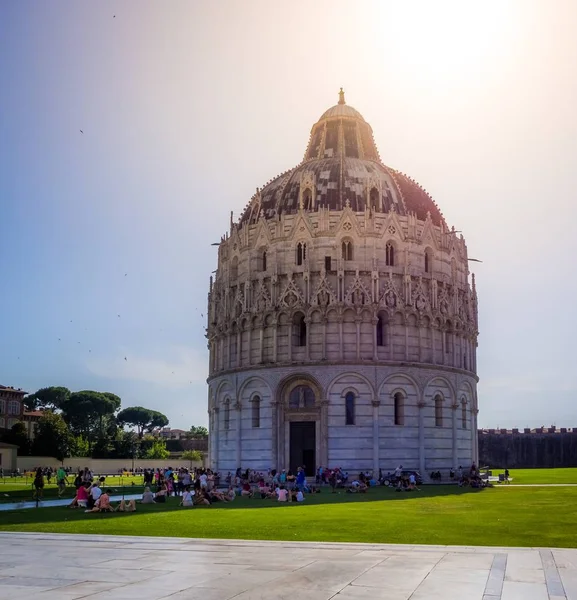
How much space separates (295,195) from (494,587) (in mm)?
56402

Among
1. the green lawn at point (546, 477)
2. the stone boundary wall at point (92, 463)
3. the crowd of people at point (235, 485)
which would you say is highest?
the crowd of people at point (235, 485)

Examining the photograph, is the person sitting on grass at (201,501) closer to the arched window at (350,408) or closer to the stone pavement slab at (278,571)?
the stone pavement slab at (278,571)

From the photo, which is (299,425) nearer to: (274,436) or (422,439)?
(274,436)

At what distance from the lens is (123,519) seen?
29.3 meters

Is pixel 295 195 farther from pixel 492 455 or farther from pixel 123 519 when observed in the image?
pixel 492 455

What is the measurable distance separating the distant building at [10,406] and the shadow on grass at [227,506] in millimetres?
96430

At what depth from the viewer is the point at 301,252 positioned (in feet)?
214

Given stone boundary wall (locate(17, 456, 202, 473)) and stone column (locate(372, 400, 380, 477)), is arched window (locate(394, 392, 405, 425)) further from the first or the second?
stone boundary wall (locate(17, 456, 202, 473))

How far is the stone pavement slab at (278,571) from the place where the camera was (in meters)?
13.9

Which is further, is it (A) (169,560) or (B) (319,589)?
(A) (169,560)

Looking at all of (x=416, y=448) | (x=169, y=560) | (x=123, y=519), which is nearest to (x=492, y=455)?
(x=416, y=448)

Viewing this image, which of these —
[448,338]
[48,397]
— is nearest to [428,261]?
[448,338]

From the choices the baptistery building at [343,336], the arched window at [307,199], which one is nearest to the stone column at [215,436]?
the baptistery building at [343,336]

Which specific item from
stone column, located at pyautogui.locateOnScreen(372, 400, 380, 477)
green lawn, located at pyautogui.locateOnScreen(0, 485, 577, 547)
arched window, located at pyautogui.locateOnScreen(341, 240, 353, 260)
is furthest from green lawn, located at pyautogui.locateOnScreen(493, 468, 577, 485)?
green lawn, located at pyautogui.locateOnScreen(0, 485, 577, 547)
